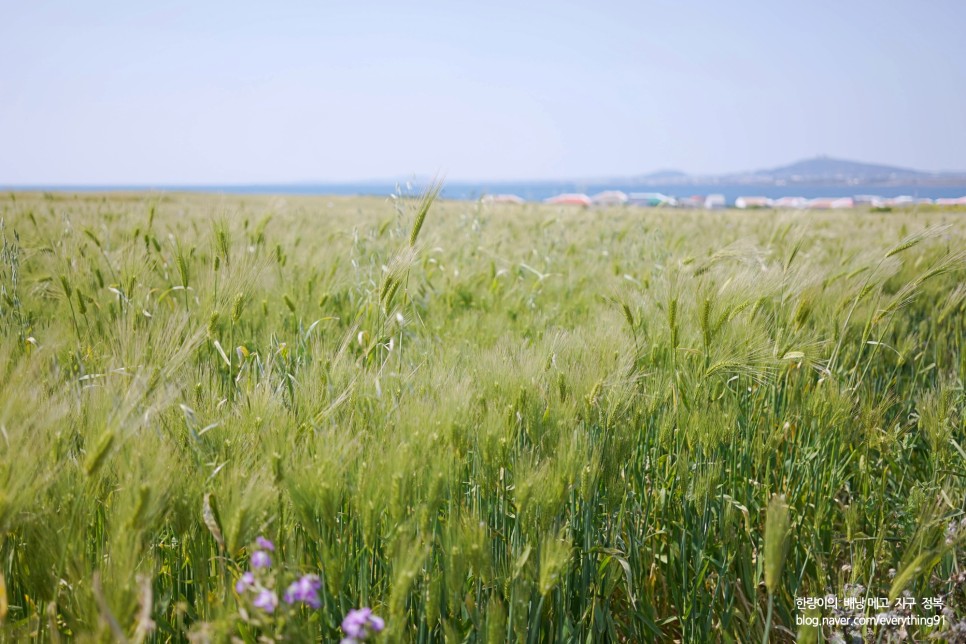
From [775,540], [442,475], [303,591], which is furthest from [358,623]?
[775,540]

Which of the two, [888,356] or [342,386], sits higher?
[342,386]

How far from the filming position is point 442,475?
1.05 metres

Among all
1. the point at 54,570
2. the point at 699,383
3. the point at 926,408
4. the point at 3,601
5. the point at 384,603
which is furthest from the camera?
the point at 926,408

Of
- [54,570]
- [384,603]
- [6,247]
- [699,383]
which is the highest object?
[6,247]

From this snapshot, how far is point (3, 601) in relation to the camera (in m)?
0.81

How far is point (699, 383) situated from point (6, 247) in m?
2.20

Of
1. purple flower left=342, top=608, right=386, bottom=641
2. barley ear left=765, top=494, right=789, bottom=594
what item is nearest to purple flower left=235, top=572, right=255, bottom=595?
purple flower left=342, top=608, right=386, bottom=641

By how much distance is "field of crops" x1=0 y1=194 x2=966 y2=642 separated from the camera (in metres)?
0.96

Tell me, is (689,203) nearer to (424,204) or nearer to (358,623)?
(424,204)

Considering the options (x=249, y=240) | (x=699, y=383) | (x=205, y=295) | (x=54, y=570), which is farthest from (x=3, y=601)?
(x=249, y=240)

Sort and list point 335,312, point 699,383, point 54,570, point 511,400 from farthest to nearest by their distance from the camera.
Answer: point 335,312 < point 699,383 < point 511,400 < point 54,570

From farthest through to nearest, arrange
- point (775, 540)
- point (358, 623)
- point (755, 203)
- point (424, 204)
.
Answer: point (755, 203), point (424, 204), point (775, 540), point (358, 623)

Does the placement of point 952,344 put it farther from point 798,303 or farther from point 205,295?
point 205,295

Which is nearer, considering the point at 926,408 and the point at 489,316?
the point at 926,408
